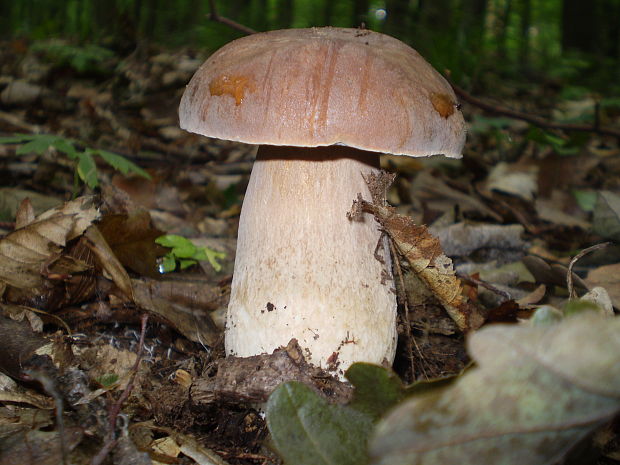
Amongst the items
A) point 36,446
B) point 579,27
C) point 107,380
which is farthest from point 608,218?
point 579,27

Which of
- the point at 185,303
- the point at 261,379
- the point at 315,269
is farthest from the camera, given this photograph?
the point at 185,303

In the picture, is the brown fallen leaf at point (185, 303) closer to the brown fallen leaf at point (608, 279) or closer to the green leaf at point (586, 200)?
the brown fallen leaf at point (608, 279)

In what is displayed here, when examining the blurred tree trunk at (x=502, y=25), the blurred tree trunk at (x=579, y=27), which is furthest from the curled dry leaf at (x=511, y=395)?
the blurred tree trunk at (x=579, y=27)

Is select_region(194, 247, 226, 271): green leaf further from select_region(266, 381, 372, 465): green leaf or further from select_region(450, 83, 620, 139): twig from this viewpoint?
select_region(450, 83, 620, 139): twig

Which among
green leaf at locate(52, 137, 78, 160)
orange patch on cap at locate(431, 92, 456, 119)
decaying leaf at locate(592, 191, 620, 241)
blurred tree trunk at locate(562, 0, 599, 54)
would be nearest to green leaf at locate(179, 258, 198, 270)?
green leaf at locate(52, 137, 78, 160)

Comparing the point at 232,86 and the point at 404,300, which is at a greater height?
the point at 232,86

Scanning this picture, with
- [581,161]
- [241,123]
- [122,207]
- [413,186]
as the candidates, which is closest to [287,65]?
[241,123]

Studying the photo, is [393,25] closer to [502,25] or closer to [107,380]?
[502,25]
